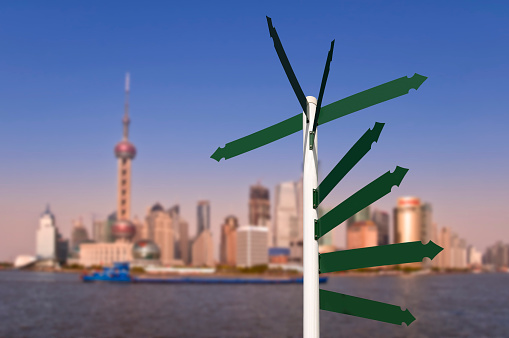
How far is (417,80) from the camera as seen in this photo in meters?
3.40

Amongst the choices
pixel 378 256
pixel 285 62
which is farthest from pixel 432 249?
pixel 285 62

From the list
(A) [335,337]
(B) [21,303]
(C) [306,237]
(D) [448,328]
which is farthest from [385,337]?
(B) [21,303]

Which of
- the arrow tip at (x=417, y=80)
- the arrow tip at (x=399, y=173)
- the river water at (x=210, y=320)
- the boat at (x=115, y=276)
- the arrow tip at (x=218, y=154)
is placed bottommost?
the boat at (x=115, y=276)

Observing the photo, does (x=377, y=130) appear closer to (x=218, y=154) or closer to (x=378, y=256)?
(x=378, y=256)

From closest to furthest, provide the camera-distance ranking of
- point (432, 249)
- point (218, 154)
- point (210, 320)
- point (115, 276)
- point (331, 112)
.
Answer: point (432, 249) → point (331, 112) → point (218, 154) → point (210, 320) → point (115, 276)

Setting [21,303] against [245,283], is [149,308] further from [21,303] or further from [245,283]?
[245,283]

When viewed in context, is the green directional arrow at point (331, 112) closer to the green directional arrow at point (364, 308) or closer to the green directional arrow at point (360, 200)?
the green directional arrow at point (360, 200)

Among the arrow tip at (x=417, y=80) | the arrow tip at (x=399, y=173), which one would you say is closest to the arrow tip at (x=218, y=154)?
the arrow tip at (x=399, y=173)

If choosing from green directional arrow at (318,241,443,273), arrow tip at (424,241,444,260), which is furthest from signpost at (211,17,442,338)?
arrow tip at (424,241,444,260)

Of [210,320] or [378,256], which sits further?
[210,320]

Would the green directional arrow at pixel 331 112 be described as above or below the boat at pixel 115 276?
above

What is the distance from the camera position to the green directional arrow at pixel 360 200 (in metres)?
3.34

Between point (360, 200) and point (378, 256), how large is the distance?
35 centimetres

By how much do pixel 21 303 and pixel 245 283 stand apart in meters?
72.0
